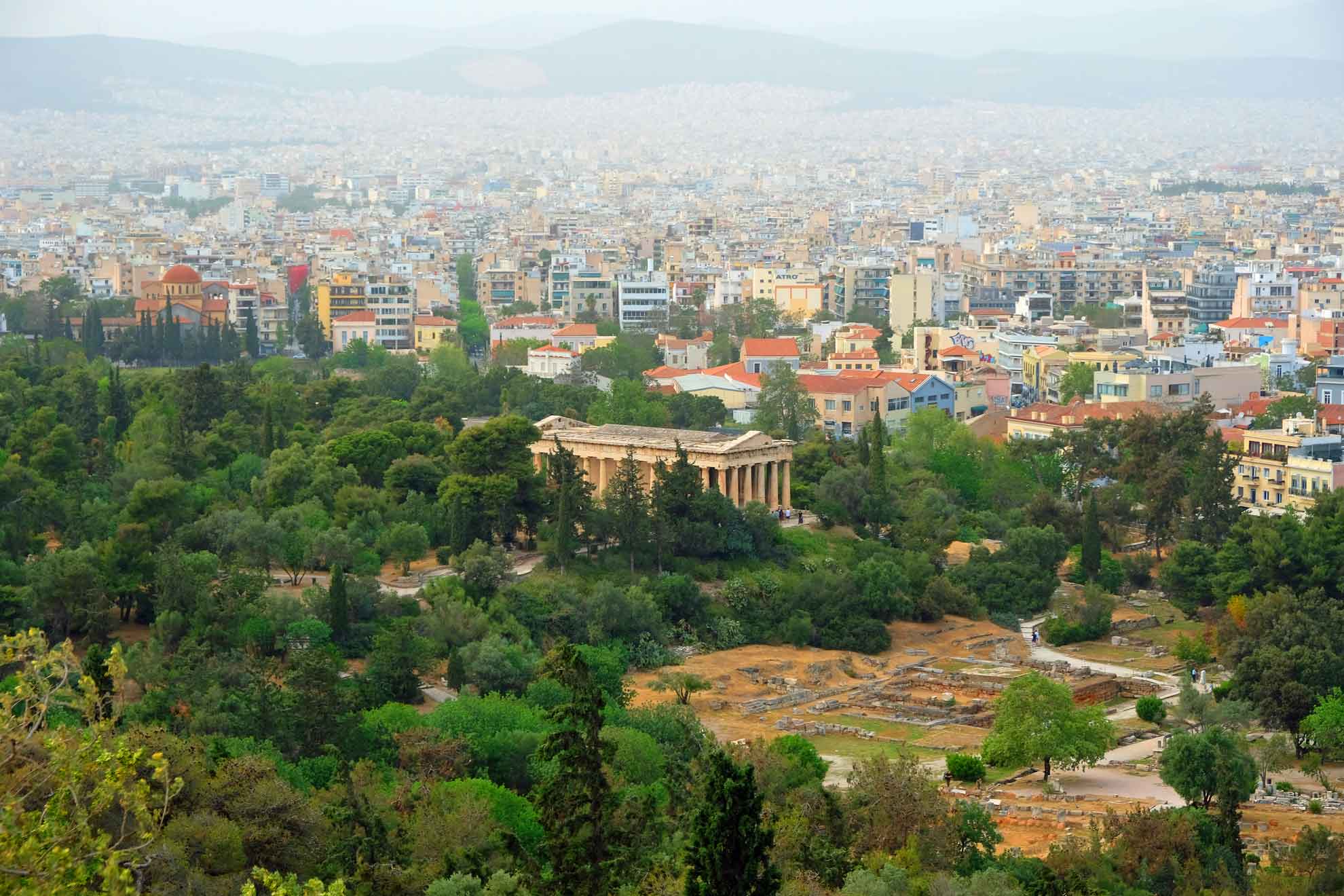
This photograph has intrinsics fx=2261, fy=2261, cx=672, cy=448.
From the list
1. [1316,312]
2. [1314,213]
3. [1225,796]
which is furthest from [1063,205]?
[1225,796]

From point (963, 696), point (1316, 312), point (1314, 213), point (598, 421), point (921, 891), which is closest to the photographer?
point (921, 891)

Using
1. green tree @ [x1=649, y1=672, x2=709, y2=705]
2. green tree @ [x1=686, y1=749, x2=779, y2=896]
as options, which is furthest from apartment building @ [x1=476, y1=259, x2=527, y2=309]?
green tree @ [x1=686, y1=749, x2=779, y2=896]

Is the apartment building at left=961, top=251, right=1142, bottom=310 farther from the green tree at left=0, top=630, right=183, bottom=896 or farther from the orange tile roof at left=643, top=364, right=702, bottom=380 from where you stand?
the green tree at left=0, top=630, right=183, bottom=896

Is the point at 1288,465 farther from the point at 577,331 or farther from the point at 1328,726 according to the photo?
the point at 577,331

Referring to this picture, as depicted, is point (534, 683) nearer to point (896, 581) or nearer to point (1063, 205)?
point (896, 581)

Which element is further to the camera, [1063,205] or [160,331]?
[1063,205]

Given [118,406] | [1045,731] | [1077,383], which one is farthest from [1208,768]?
[1077,383]

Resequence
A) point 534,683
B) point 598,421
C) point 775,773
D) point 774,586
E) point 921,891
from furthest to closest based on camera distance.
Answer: point 598,421 → point 774,586 → point 534,683 → point 775,773 → point 921,891
